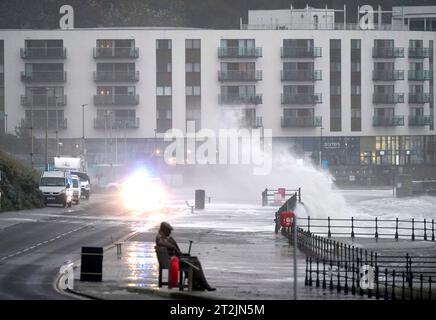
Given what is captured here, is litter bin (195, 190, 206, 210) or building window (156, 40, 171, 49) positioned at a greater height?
building window (156, 40, 171, 49)

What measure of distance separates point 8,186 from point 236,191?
44.9 metres

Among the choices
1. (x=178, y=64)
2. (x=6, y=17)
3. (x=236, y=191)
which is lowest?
(x=236, y=191)

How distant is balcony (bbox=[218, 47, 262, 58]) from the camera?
10856 cm

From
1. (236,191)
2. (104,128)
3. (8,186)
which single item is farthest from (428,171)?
(8,186)

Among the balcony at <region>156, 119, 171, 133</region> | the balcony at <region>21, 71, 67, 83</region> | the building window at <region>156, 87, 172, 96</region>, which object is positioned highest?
the balcony at <region>21, 71, 67, 83</region>

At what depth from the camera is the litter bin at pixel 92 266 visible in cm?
2652

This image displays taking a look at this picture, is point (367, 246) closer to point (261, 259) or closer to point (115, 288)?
point (261, 259)

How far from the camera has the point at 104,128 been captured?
108875 millimetres

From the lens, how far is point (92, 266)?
87.4ft

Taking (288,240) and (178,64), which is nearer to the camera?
(288,240)

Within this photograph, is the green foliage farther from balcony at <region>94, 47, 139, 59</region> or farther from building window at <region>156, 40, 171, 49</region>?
building window at <region>156, 40, 171, 49</region>

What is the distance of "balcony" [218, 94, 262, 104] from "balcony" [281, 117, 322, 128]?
11.7 ft

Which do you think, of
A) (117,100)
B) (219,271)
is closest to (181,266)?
(219,271)

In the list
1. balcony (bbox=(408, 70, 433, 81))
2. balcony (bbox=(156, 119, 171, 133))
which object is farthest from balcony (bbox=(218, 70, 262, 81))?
balcony (bbox=(408, 70, 433, 81))
